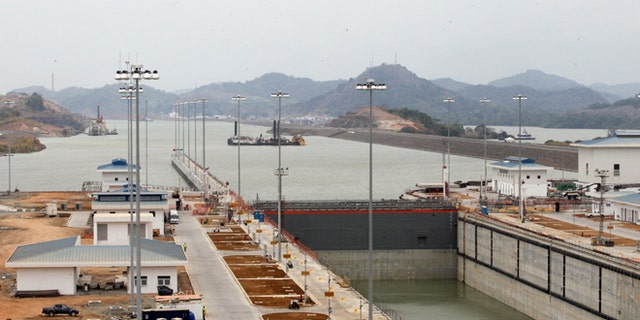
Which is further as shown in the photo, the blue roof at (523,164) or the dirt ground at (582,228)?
the blue roof at (523,164)

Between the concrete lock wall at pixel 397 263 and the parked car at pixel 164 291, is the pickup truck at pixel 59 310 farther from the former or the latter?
the concrete lock wall at pixel 397 263

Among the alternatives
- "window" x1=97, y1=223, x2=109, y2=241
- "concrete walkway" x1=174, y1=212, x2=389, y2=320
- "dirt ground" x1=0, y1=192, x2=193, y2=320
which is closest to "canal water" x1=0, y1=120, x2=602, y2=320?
"concrete walkway" x1=174, y1=212, x2=389, y2=320

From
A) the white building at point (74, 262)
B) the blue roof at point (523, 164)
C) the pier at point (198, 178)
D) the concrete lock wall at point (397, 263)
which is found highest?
the blue roof at point (523, 164)

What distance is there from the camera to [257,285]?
4466 cm

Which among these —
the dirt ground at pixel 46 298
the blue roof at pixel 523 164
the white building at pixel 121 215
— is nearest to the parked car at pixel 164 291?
the dirt ground at pixel 46 298

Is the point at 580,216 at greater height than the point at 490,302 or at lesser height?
greater

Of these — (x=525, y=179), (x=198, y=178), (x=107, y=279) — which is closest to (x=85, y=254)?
(x=107, y=279)

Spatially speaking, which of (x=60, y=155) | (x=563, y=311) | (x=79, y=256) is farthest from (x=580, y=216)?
(x=60, y=155)

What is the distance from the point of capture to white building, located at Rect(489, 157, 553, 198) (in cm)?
7575

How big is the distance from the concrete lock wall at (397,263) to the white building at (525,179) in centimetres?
1244

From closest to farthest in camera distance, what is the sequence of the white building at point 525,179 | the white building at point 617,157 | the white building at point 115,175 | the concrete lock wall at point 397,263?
1. the concrete lock wall at point 397,263
2. the white building at point 617,157
3. the white building at point 525,179
4. the white building at point 115,175

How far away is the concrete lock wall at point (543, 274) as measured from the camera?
1656 inches

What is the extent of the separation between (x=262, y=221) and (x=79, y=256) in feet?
79.5

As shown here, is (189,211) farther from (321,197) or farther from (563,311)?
(563,311)
